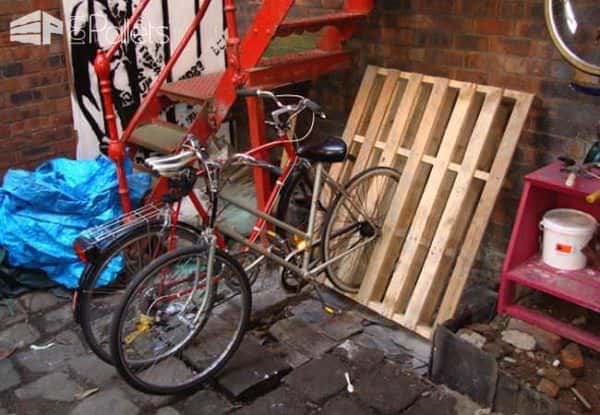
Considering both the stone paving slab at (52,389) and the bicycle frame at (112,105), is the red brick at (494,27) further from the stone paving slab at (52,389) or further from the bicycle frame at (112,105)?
the stone paving slab at (52,389)

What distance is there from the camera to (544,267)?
3217 mm

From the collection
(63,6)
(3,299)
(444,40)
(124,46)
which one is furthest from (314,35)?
(3,299)

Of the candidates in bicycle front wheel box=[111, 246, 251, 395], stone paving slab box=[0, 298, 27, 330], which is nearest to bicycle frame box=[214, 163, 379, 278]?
bicycle front wheel box=[111, 246, 251, 395]

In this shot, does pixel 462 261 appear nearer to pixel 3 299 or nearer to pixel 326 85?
pixel 326 85

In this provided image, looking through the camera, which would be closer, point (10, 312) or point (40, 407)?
point (40, 407)

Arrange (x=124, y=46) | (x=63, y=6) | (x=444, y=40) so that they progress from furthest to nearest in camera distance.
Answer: (x=124, y=46)
(x=63, y=6)
(x=444, y=40)

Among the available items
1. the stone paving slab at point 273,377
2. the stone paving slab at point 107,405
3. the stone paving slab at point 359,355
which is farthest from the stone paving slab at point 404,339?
the stone paving slab at point 107,405

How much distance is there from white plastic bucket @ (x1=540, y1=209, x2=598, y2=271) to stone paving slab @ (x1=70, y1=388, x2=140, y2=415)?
2.17 m

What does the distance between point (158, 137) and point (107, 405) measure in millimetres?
2063

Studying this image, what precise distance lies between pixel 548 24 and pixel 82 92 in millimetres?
3278

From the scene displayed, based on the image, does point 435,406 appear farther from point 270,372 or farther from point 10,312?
point 10,312

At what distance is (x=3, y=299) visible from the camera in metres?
4.09

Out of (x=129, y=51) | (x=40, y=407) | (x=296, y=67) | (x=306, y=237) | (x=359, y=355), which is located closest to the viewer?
(x=40, y=407)

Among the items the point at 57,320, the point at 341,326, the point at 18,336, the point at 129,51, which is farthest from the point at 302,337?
the point at 129,51
